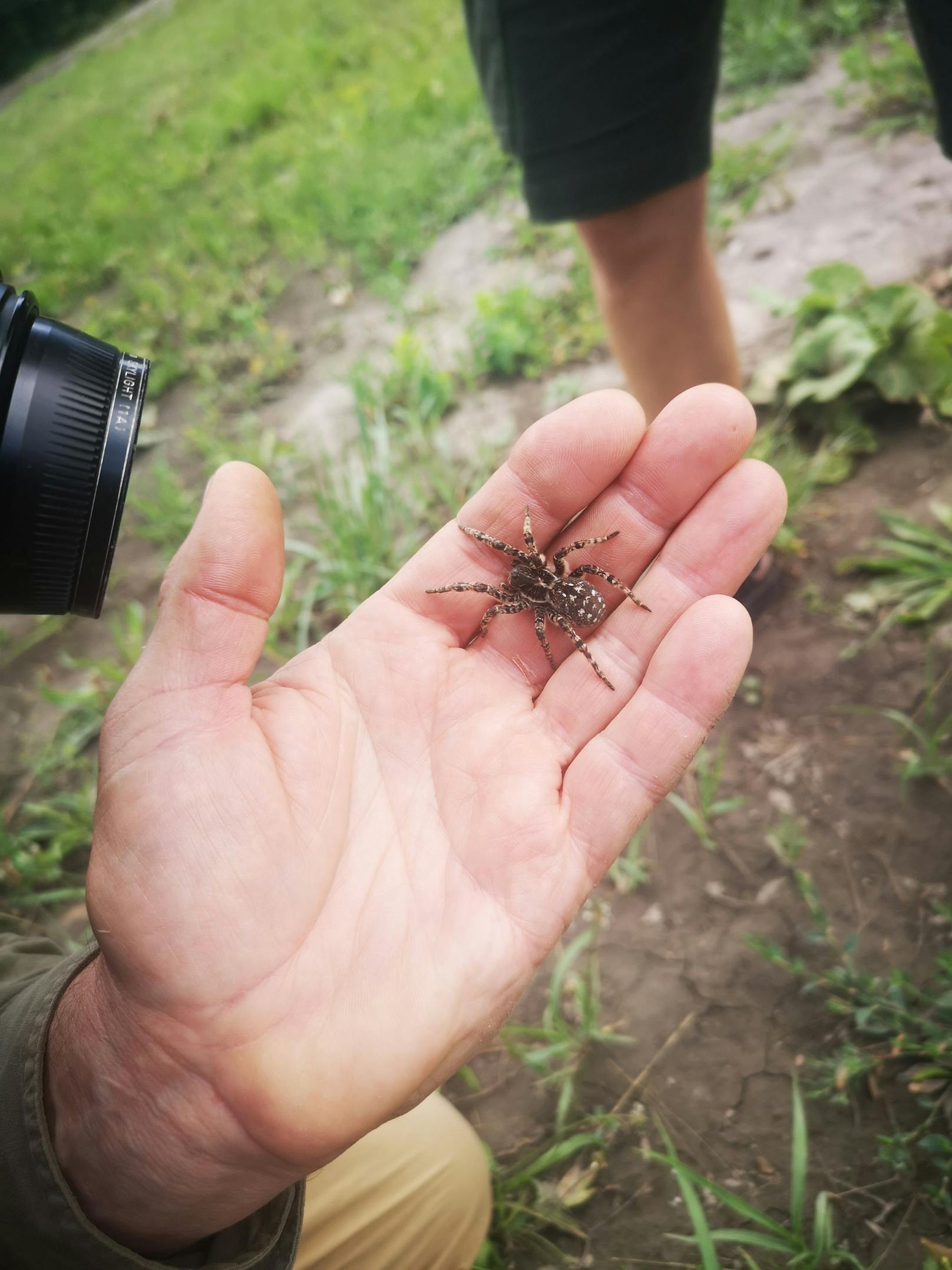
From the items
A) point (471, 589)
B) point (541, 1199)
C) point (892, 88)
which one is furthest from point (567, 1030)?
point (892, 88)

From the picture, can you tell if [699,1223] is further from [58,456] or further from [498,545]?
[58,456]

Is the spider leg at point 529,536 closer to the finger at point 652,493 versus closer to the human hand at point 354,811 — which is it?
the human hand at point 354,811

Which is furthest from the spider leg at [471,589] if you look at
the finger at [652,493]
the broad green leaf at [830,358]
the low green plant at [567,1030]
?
the broad green leaf at [830,358]

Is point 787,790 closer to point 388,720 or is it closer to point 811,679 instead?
point 811,679

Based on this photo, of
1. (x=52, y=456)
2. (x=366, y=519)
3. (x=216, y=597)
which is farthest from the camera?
(x=366, y=519)

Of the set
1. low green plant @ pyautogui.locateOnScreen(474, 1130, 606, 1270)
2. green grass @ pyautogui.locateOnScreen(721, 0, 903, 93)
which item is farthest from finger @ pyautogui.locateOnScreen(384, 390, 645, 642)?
green grass @ pyautogui.locateOnScreen(721, 0, 903, 93)

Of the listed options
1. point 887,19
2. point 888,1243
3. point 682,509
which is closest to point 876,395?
point 682,509

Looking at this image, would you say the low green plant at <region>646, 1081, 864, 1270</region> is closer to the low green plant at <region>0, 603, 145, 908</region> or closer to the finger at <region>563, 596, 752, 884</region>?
the finger at <region>563, 596, 752, 884</region>
